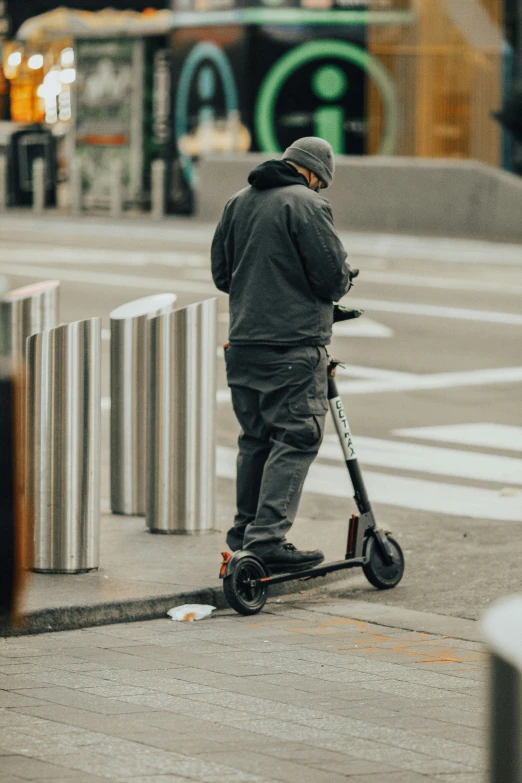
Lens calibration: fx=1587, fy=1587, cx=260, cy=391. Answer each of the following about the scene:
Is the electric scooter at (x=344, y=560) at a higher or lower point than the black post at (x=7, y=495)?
lower

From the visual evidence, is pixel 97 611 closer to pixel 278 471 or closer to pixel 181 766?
pixel 278 471

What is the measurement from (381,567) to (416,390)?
18.5 feet

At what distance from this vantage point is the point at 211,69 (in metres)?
33.1

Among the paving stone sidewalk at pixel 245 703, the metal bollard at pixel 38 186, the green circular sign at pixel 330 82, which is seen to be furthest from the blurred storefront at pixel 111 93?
the paving stone sidewalk at pixel 245 703

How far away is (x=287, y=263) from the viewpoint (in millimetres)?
6473

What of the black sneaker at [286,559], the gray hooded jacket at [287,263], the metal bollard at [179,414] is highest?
the gray hooded jacket at [287,263]

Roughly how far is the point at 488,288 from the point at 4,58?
25.2 meters

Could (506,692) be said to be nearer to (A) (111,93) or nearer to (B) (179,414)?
(B) (179,414)

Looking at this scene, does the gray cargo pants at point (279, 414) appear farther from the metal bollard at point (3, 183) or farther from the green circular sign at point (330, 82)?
the metal bollard at point (3, 183)

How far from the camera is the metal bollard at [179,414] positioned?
748 centimetres

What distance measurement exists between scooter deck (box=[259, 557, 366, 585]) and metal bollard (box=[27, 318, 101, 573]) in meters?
0.87

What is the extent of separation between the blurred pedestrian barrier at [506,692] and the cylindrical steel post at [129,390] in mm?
5676

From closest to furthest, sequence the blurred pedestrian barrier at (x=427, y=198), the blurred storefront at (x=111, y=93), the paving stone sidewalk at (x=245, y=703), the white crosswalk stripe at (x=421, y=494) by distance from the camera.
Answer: the paving stone sidewalk at (x=245, y=703), the white crosswalk stripe at (x=421, y=494), the blurred pedestrian barrier at (x=427, y=198), the blurred storefront at (x=111, y=93)

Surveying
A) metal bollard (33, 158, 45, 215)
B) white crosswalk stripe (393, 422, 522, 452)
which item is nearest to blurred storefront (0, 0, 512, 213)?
metal bollard (33, 158, 45, 215)
